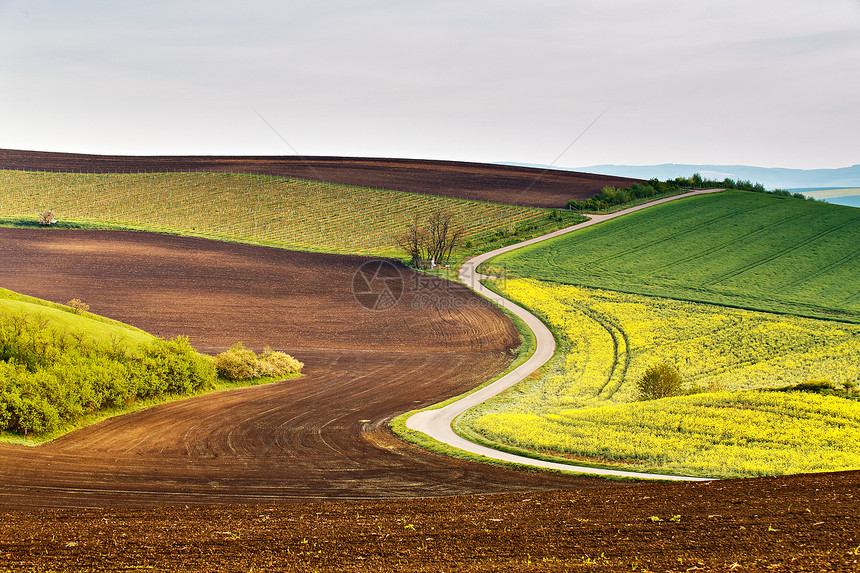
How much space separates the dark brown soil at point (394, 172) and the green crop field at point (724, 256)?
57.4 feet

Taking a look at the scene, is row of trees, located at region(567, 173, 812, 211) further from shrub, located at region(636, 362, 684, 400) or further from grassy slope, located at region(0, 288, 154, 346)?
grassy slope, located at region(0, 288, 154, 346)

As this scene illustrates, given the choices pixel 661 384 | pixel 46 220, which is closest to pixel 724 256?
pixel 661 384

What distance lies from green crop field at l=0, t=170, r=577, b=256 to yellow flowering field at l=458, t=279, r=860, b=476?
2319 cm

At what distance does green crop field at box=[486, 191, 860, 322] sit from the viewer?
53281 mm

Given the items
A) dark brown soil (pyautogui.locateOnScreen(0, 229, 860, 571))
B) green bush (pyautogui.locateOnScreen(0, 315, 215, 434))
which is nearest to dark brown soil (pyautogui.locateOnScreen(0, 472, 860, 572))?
dark brown soil (pyautogui.locateOnScreen(0, 229, 860, 571))

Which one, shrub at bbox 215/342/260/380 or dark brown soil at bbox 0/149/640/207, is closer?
shrub at bbox 215/342/260/380

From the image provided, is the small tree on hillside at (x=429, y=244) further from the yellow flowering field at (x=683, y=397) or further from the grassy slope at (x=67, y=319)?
the grassy slope at (x=67, y=319)

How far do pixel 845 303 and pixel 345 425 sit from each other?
4320 centimetres

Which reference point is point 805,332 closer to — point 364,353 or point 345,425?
point 364,353

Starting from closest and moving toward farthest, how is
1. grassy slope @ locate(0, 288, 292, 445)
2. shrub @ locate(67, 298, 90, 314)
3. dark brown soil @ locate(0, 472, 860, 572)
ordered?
dark brown soil @ locate(0, 472, 860, 572)
grassy slope @ locate(0, 288, 292, 445)
shrub @ locate(67, 298, 90, 314)

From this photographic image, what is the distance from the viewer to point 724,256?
64812 millimetres

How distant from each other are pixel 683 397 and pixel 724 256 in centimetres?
4302

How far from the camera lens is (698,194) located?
91.7 metres

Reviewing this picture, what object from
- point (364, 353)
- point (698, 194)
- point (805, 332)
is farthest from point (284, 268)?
point (698, 194)
